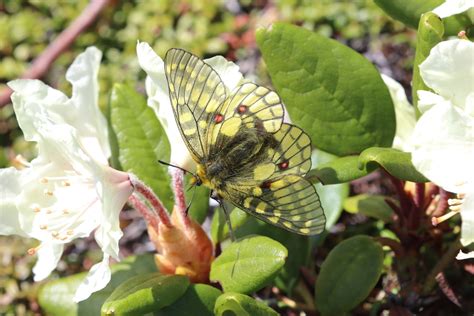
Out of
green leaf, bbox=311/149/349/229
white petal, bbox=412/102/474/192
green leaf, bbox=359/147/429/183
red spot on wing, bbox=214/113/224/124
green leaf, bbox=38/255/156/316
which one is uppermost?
white petal, bbox=412/102/474/192

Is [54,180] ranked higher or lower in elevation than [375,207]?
higher

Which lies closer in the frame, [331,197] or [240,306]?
[240,306]

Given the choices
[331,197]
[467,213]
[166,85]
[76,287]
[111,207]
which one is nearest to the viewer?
[467,213]

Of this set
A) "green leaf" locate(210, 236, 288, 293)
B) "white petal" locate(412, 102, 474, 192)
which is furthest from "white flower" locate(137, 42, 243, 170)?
"white petal" locate(412, 102, 474, 192)

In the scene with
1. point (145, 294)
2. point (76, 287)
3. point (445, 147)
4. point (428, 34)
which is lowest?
point (76, 287)

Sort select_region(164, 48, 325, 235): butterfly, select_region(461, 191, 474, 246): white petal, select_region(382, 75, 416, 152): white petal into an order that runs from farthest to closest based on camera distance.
A: 1. select_region(382, 75, 416, 152): white petal
2. select_region(164, 48, 325, 235): butterfly
3. select_region(461, 191, 474, 246): white petal

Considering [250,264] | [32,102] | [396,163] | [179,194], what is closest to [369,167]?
[396,163]

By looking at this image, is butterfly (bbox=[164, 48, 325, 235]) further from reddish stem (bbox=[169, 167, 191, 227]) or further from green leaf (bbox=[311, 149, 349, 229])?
green leaf (bbox=[311, 149, 349, 229])

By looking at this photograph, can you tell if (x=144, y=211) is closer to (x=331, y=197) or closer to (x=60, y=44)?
(x=331, y=197)

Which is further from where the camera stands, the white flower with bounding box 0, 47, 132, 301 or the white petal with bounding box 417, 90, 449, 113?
the white flower with bounding box 0, 47, 132, 301
